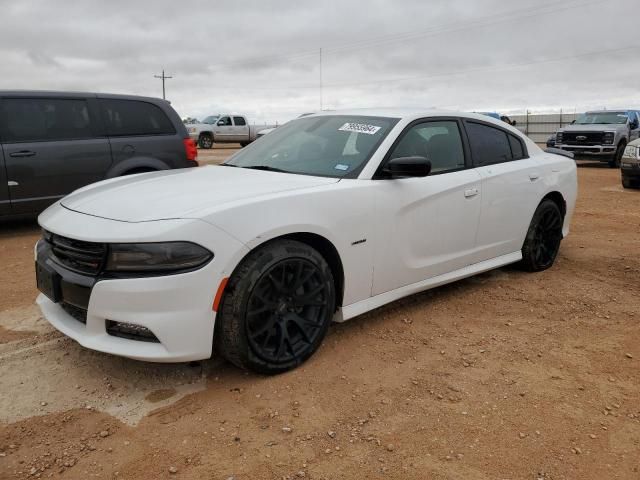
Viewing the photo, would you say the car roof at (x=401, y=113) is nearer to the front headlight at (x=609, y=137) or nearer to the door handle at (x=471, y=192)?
the door handle at (x=471, y=192)

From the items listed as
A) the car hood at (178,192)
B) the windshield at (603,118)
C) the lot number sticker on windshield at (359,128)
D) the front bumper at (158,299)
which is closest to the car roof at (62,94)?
the car hood at (178,192)

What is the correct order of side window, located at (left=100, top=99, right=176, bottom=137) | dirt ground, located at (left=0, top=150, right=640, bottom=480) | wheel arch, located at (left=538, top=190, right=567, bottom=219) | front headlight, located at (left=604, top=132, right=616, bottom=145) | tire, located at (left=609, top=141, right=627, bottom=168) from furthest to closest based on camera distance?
1. tire, located at (left=609, top=141, right=627, bottom=168)
2. front headlight, located at (left=604, top=132, right=616, bottom=145)
3. side window, located at (left=100, top=99, right=176, bottom=137)
4. wheel arch, located at (left=538, top=190, right=567, bottom=219)
5. dirt ground, located at (left=0, top=150, right=640, bottom=480)

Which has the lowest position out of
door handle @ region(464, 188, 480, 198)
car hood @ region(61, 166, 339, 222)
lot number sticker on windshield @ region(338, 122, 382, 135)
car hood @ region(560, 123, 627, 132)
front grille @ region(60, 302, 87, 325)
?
front grille @ region(60, 302, 87, 325)

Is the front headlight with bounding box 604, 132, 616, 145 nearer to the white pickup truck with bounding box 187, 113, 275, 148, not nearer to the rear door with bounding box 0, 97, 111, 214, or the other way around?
the rear door with bounding box 0, 97, 111, 214

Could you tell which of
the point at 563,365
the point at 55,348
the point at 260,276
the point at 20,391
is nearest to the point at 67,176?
the point at 55,348

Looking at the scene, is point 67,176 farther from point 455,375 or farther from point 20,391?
point 455,375

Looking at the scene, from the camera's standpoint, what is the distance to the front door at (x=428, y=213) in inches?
142

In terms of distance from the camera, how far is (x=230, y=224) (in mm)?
2842

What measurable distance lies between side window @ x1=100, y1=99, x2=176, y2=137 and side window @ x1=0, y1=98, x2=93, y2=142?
10.5 inches

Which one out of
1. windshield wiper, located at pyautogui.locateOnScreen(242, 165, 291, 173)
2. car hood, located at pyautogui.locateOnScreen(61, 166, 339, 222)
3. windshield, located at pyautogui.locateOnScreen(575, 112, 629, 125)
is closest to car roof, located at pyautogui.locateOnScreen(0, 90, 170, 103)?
car hood, located at pyautogui.locateOnScreen(61, 166, 339, 222)

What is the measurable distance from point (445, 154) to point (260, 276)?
1983 millimetres

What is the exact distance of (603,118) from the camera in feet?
59.6

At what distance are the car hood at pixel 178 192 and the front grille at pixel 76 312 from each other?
0.51 meters

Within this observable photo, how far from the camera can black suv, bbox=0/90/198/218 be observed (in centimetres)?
654
